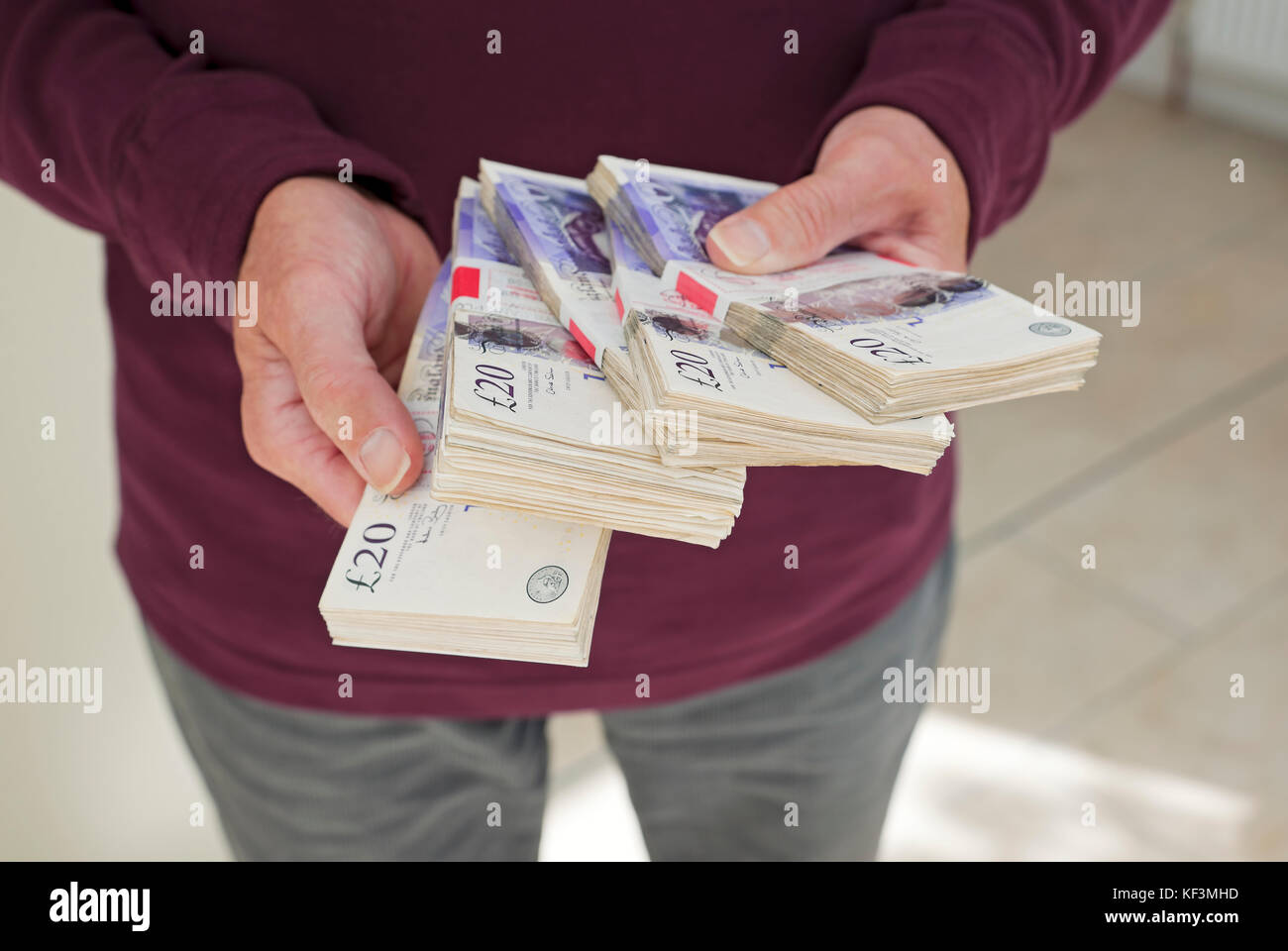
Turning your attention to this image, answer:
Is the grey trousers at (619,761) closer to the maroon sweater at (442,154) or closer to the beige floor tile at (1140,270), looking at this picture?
the maroon sweater at (442,154)

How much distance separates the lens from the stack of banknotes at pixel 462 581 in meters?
0.60

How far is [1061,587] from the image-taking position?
1.94 metres

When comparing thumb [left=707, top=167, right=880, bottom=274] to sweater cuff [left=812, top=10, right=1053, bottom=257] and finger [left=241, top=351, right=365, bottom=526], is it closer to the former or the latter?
sweater cuff [left=812, top=10, right=1053, bottom=257]

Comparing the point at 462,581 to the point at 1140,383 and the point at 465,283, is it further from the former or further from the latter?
the point at 1140,383

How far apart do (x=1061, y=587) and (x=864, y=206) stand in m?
1.38

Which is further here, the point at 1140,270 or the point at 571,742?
the point at 1140,270

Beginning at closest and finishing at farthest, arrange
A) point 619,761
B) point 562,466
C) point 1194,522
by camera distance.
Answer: point 562,466, point 619,761, point 1194,522

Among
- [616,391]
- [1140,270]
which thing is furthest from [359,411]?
[1140,270]

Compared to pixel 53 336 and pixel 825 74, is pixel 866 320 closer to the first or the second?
pixel 825 74

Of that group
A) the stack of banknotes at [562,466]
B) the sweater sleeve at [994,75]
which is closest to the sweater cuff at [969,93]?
the sweater sleeve at [994,75]

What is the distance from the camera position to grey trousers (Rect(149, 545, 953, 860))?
81cm

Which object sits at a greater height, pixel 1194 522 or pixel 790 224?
pixel 790 224

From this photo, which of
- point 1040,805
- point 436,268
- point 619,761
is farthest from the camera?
point 1040,805

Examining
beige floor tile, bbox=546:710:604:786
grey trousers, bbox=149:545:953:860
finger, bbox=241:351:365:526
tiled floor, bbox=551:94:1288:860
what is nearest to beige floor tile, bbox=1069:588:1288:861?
tiled floor, bbox=551:94:1288:860
